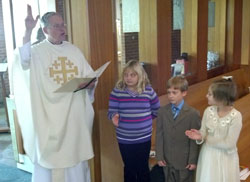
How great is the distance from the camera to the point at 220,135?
2.14m

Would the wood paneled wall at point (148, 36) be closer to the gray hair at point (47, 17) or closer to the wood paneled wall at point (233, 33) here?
the gray hair at point (47, 17)

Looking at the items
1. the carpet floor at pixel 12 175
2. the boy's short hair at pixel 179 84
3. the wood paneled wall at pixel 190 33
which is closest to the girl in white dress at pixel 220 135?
the boy's short hair at pixel 179 84

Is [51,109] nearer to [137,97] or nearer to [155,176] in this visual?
[137,97]

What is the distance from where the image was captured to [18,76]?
254 cm

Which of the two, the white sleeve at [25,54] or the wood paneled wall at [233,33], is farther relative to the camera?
the wood paneled wall at [233,33]

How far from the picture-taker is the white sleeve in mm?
2383

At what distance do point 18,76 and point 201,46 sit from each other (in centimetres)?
299

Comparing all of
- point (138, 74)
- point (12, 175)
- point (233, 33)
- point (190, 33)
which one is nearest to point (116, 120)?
point (138, 74)

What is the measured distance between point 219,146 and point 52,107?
47.9 inches

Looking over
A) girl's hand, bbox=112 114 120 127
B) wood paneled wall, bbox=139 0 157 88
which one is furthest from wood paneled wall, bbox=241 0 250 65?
girl's hand, bbox=112 114 120 127

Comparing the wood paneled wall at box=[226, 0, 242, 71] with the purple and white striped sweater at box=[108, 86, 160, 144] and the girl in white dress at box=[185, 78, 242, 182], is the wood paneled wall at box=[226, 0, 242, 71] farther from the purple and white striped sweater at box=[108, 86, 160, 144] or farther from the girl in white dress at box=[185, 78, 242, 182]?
the girl in white dress at box=[185, 78, 242, 182]

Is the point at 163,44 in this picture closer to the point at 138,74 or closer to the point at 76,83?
the point at 138,74

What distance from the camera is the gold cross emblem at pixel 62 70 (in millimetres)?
2531

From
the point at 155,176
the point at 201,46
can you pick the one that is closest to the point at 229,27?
the point at 201,46
